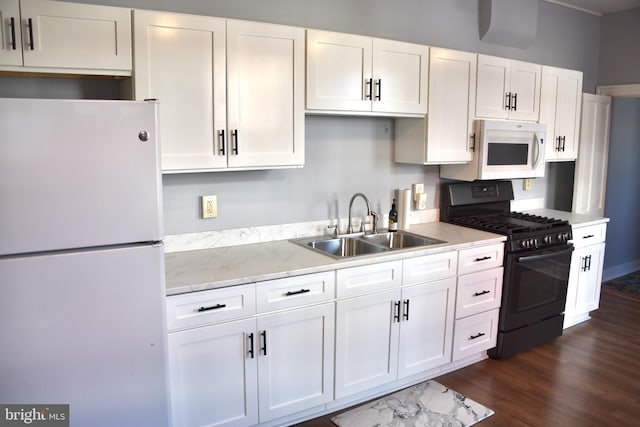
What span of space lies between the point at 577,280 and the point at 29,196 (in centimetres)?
389

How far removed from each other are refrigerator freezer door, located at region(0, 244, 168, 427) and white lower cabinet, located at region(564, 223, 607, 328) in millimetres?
3218

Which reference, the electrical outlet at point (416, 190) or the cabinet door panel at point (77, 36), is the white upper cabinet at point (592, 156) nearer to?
the electrical outlet at point (416, 190)

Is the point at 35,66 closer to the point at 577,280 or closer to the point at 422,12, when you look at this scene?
the point at 422,12

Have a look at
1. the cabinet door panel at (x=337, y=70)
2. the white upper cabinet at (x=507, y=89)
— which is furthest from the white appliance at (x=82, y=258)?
the white upper cabinet at (x=507, y=89)

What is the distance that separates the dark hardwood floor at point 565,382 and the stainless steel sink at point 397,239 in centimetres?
90

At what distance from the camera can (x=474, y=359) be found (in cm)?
337

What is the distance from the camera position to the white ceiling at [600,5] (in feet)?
14.3

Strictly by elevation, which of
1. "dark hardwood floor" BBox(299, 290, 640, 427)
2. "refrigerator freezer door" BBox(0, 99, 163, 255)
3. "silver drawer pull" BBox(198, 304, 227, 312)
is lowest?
"dark hardwood floor" BBox(299, 290, 640, 427)

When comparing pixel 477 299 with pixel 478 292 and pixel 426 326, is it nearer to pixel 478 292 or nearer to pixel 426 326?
pixel 478 292

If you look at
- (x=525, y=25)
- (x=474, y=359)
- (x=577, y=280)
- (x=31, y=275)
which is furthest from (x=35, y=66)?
(x=577, y=280)

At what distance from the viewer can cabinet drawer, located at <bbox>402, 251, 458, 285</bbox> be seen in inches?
111

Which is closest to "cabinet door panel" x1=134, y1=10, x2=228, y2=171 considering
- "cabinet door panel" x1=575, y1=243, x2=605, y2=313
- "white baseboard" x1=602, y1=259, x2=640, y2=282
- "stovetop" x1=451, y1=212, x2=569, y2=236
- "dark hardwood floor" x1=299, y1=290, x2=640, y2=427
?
"dark hardwood floor" x1=299, y1=290, x2=640, y2=427

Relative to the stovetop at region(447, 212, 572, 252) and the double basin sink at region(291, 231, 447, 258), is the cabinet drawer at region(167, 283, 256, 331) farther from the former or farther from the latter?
the stovetop at region(447, 212, 572, 252)

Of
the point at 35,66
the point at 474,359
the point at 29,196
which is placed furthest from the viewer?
the point at 474,359
